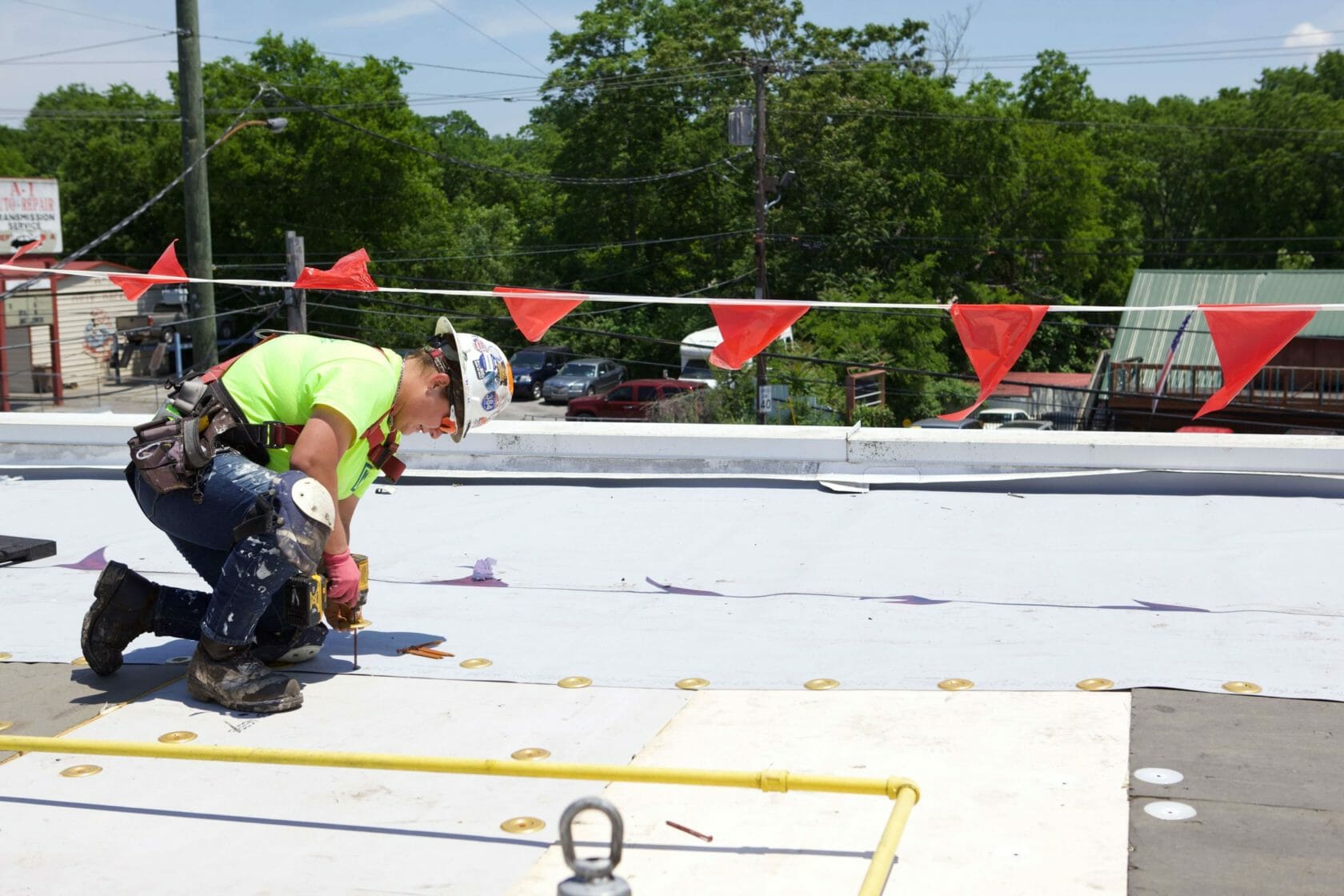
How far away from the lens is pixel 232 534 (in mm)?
3438

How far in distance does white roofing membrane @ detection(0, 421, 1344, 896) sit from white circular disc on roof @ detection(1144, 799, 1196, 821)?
83mm

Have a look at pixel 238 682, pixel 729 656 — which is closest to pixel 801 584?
pixel 729 656

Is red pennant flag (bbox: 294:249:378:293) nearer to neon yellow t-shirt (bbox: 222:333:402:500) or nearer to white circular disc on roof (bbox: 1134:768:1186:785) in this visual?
neon yellow t-shirt (bbox: 222:333:402:500)

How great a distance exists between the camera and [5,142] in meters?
71.4

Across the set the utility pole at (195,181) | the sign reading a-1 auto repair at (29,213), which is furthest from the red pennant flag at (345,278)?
the sign reading a-1 auto repair at (29,213)

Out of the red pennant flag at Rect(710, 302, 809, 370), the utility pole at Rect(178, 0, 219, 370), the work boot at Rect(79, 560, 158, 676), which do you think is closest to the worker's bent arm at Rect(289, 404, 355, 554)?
the work boot at Rect(79, 560, 158, 676)

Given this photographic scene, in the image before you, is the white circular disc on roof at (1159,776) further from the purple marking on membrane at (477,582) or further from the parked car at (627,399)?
the parked car at (627,399)

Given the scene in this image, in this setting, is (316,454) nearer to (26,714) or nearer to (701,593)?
(26,714)

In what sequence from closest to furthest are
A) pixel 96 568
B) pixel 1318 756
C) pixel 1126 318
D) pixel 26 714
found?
pixel 1318 756 → pixel 26 714 → pixel 96 568 → pixel 1126 318

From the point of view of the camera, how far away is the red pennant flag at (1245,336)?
5.12 metres

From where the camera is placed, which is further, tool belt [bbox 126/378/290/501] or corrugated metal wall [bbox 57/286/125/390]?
corrugated metal wall [bbox 57/286/125/390]

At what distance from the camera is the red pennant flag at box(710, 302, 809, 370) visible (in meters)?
5.85

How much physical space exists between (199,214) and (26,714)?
1410 cm

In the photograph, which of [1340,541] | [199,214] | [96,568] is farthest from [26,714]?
[199,214]
